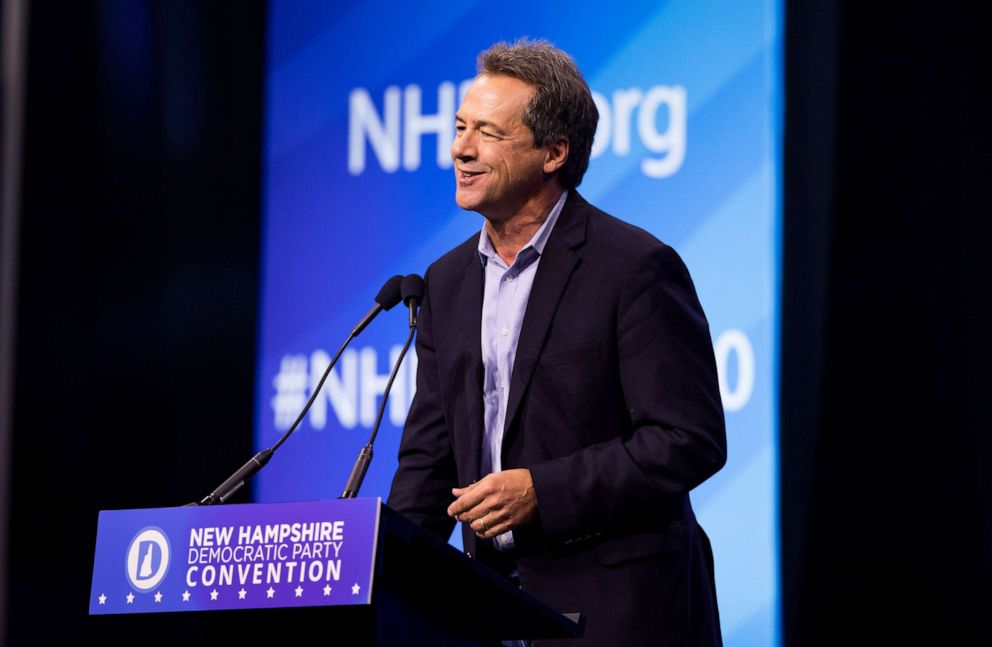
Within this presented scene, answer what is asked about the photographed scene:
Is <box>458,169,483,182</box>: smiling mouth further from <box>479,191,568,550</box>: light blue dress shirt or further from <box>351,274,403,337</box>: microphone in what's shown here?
<box>351,274,403,337</box>: microphone

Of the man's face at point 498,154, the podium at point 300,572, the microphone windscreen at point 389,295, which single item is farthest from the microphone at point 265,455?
the man's face at point 498,154

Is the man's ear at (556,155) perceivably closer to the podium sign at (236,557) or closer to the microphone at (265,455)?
the microphone at (265,455)

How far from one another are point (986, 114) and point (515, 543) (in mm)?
1779

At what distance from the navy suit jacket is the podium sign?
0.61m

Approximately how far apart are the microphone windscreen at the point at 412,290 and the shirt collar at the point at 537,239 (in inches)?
6.5

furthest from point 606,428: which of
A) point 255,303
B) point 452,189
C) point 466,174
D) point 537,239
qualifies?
point 255,303

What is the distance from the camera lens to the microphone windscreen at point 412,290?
237cm

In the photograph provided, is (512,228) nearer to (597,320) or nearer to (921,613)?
(597,320)

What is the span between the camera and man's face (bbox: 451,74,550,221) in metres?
2.44

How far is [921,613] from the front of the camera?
3176 millimetres

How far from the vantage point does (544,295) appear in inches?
91.7

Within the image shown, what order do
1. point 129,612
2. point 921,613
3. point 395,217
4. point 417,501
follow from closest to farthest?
point 129,612
point 417,501
point 921,613
point 395,217

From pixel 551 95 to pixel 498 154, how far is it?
0.52 feet

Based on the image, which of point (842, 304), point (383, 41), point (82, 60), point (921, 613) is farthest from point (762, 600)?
point (82, 60)
